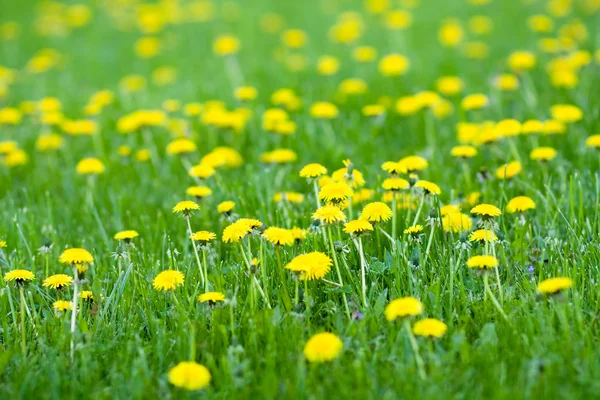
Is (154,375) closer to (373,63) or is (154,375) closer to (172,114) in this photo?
(172,114)

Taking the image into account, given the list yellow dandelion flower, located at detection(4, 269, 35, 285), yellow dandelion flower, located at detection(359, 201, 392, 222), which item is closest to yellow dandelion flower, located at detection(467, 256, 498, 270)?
yellow dandelion flower, located at detection(359, 201, 392, 222)

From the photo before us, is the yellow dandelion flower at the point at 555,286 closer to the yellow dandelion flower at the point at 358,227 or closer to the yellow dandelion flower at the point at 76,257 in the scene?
the yellow dandelion flower at the point at 358,227

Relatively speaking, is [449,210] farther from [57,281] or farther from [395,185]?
[57,281]

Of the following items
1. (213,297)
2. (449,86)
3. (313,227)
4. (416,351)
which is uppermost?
(449,86)

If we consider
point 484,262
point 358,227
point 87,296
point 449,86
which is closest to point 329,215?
point 358,227

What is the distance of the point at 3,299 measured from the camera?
2623mm

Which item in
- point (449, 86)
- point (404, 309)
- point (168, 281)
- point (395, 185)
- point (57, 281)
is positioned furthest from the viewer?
point (449, 86)

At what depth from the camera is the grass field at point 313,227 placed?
2.10 m

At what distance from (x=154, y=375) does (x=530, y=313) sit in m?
1.14

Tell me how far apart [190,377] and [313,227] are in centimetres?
87

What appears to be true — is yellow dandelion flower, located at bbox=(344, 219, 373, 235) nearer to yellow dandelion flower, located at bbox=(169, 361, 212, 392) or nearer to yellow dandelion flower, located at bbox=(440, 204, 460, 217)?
yellow dandelion flower, located at bbox=(440, 204, 460, 217)

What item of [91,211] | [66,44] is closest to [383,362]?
[91,211]

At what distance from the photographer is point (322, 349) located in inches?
78.2

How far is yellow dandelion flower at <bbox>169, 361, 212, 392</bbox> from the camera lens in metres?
1.92
